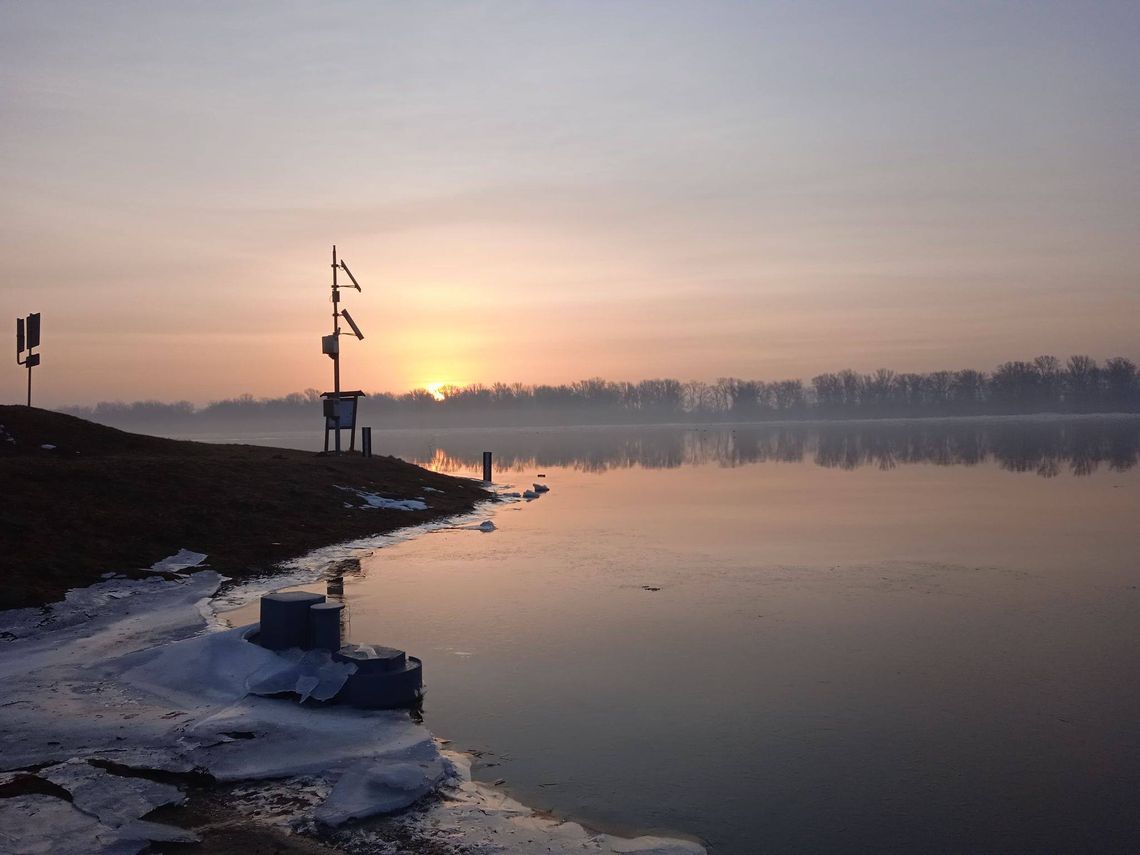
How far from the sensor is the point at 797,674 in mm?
9891

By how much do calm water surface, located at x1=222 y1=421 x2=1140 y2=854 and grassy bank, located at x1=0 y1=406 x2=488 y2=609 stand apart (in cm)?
290

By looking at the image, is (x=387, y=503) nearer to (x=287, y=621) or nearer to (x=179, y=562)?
(x=179, y=562)

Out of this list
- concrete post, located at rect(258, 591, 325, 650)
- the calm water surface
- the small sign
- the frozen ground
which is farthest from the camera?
the small sign

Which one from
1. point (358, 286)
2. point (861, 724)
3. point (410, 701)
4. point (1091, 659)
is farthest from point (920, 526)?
point (358, 286)

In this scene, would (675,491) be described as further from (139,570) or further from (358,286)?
(139,570)

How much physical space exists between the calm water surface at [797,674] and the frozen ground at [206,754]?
1.84 feet

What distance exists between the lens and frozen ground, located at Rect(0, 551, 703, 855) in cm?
616

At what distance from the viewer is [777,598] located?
14.0m

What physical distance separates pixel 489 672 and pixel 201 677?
3174 mm


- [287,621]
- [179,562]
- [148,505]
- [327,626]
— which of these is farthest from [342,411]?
[327,626]

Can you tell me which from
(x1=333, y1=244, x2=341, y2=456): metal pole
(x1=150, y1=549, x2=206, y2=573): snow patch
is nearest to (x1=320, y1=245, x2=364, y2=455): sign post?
(x1=333, y1=244, x2=341, y2=456): metal pole

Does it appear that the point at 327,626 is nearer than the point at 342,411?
Yes

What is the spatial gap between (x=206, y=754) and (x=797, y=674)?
622 cm

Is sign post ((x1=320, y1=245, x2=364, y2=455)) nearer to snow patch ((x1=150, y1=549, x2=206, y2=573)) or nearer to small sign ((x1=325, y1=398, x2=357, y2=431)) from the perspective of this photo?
small sign ((x1=325, y1=398, x2=357, y2=431))
